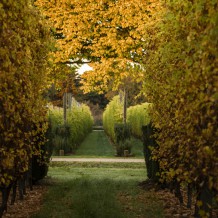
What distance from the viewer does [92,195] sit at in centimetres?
925

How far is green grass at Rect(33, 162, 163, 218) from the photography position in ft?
25.4

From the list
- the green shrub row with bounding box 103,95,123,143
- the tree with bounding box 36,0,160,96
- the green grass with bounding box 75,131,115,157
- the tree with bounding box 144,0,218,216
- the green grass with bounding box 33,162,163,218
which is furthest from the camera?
the green shrub row with bounding box 103,95,123,143

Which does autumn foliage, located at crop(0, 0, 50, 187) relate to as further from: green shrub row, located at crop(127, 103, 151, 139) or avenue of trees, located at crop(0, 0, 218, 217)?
green shrub row, located at crop(127, 103, 151, 139)

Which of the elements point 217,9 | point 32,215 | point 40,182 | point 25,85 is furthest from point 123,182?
point 217,9

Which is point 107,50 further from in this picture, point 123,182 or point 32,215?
point 32,215

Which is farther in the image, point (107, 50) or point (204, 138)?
point (107, 50)

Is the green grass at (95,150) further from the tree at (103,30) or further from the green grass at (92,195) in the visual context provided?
the tree at (103,30)

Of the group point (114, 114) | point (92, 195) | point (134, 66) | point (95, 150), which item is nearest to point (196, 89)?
point (92, 195)

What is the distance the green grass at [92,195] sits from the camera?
305 inches

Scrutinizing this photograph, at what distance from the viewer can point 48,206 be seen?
331 inches

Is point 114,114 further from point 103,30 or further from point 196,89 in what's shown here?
point 196,89

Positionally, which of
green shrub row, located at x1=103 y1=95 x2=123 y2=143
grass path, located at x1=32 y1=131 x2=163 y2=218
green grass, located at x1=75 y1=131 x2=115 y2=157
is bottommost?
grass path, located at x1=32 y1=131 x2=163 y2=218

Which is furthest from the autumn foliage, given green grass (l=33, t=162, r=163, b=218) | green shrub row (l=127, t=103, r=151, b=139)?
green shrub row (l=127, t=103, r=151, b=139)

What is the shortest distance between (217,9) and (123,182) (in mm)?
7921
